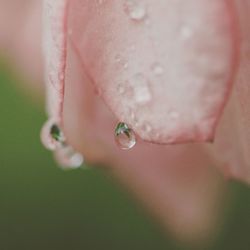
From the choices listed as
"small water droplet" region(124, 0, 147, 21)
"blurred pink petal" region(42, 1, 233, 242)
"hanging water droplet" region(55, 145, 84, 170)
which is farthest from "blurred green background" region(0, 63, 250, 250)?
"small water droplet" region(124, 0, 147, 21)

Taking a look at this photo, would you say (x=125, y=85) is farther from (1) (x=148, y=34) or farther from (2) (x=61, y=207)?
(2) (x=61, y=207)

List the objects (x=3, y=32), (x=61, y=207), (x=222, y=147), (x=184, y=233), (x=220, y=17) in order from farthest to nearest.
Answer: (x=61, y=207)
(x=184, y=233)
(x=3, y=32)
(x=222, y=147)
(x=220, y=17)

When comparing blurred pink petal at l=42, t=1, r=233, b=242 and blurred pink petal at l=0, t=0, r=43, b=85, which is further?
blurred pink petal at l=0, t=0, r=43, b=85

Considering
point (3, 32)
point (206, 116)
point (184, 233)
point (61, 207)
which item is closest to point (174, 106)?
point (206, 116)

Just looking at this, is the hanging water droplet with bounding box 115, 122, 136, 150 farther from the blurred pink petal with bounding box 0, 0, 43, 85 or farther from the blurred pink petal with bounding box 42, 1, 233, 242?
the blurred pink petal with bounding box 0, 0, 43, 85

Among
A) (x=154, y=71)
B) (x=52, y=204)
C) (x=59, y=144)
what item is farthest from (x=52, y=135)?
(x=52, y=204)

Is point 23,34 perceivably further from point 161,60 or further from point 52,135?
point 161,60
